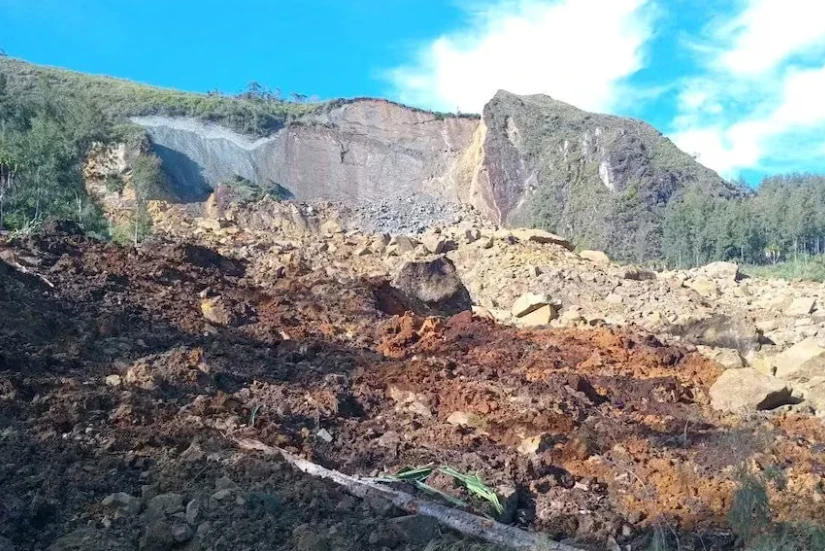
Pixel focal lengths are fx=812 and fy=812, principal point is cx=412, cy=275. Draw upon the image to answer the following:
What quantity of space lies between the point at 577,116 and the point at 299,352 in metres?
36.1

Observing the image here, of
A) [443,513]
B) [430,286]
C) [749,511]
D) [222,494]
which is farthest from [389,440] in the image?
[430,286]

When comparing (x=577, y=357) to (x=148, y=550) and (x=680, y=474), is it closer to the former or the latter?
(x=680, y=474)

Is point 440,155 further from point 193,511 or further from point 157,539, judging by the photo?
point 157,539

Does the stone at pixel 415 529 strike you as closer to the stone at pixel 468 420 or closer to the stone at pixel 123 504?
the stone at pixel 123 504

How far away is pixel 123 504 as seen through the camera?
4.21 metres

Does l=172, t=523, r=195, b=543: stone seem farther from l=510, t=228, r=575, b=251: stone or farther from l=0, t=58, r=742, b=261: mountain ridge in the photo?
l=0, t=58, r=742, b=261: mountain ridge

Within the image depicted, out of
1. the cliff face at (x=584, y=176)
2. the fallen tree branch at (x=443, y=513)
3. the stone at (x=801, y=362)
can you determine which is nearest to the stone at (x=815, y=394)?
the stone at (x=801, y=362)

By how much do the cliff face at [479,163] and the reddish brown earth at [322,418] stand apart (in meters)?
23.3

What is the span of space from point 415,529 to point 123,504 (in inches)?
59.8

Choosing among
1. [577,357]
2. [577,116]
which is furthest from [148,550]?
[577,116]

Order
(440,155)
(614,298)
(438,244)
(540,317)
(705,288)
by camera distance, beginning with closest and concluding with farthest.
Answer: (540,317)
(614,298)
(705,288)
(438,244)
(440,155)

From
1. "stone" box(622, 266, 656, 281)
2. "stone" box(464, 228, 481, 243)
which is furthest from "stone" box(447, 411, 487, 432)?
"stone" box(464, 228, 481, 243)

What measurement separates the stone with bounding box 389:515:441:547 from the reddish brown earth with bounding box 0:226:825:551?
35 millimetres

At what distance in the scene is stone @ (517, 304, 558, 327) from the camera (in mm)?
12648
